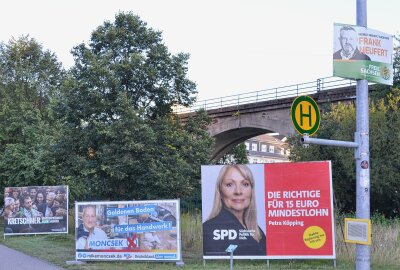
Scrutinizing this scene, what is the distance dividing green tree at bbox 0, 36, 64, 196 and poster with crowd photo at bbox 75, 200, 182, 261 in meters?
10.3

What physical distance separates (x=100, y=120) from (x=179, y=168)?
157 inches

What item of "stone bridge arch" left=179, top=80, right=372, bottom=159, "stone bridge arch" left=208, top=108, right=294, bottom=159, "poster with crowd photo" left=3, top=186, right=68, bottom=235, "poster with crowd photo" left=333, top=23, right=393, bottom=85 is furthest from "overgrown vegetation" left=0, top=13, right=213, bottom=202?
"poster with crowd photo" left=333, top=23, right=393, bottom=85

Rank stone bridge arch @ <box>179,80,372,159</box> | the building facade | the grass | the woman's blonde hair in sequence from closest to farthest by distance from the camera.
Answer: the grass
the woman's blonde hair
stone bridge arch @ <box>179,80,372,159</box>
the building facade

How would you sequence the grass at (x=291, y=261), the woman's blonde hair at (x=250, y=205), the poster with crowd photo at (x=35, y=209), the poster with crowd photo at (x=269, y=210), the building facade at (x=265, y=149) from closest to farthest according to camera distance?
the grass at (x=291, y=261) → the poster with crowd photo at (x=269, y=210) → the woman's blonde hair at (x=250, y=205) → the poster with crowd photo at (x=35, y=209) → the building facade at (x=265, y=149)

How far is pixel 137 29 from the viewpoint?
2359 cm

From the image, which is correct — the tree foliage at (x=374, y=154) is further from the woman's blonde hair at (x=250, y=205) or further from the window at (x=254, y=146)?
the window at (x=254, y=146)

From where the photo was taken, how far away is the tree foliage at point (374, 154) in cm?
2275

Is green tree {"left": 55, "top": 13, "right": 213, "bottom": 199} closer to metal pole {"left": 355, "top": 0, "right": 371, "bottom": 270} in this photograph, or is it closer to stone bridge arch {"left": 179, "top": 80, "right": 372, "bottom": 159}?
stone bridge arch {"left": 179, "top": 80, "right": 372, "bottom": 159}

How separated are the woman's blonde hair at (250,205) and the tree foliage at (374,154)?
10.5 m

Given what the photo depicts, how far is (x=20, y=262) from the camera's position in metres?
14.9

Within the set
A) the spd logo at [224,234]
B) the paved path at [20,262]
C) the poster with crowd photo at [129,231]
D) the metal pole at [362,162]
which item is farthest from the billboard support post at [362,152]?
the paved path at [20,262]

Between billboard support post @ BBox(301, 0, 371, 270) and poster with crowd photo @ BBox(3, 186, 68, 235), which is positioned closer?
billboard support post @ BBox(301, 0, 371, 270)

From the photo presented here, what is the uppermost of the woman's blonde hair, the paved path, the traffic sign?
the traffic sign

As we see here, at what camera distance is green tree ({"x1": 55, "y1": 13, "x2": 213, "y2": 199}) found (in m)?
21.0
